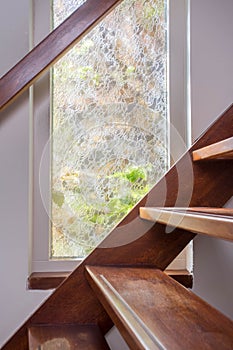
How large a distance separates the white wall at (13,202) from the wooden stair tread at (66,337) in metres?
0.37

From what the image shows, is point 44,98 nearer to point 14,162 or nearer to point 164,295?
point 14,162

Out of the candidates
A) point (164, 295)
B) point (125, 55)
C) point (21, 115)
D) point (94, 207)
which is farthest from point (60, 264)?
point (125, 55)

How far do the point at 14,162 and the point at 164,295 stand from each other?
77 centimetres

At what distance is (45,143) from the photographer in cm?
170

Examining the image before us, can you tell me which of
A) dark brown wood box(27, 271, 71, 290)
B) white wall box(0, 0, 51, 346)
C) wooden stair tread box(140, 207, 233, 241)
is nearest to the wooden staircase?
wooden stair tread box(140, 207, 233, 241)

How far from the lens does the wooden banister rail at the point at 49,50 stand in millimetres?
1443

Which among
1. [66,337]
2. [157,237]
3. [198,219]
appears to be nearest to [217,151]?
[198,219]

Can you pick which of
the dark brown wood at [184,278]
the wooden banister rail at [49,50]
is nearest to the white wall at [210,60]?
the wooden banister rail at [49,50]

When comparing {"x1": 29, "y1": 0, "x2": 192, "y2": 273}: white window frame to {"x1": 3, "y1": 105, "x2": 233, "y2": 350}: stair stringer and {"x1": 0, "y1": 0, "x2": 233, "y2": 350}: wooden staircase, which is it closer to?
{"x1": 0, "y1": 0, "x2": 233, "y2": 350}: wooden staircase

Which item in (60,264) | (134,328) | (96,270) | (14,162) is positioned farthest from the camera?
(60,264)

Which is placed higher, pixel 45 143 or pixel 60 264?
pixel 45 143

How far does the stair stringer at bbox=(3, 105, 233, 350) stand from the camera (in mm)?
1232

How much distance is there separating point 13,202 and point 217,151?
763 millimetres

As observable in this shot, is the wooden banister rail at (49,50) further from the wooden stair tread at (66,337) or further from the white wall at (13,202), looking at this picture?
the wooden stair tread at (66,337)
